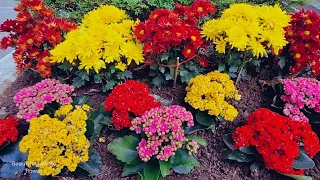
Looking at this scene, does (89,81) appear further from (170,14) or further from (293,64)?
(293,64)

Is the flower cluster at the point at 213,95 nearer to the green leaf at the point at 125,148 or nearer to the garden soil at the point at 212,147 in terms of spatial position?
the garden soil at the point at 212,147

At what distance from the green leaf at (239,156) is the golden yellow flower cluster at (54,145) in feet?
3.69

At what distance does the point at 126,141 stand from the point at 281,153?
1.17 metres

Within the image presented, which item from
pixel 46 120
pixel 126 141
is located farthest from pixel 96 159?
pixel 46 120

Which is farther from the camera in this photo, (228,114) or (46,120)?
(228,114)

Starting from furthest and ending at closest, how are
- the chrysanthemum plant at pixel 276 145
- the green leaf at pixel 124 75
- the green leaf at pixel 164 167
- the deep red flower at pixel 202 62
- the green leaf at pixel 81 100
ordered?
the deep red flower at pixel 202 62 → the green leaf at pixel 124 75 → the green leaf at pixel 81 100 → the chrysanthemum plant at pixel 276 145 → the green leaf at pixel 164 167

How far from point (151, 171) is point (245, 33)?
1.42 m

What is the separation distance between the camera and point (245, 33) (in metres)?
2.86

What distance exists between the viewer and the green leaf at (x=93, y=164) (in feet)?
8.13

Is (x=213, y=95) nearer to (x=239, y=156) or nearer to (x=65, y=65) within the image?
(x=239, y=156)

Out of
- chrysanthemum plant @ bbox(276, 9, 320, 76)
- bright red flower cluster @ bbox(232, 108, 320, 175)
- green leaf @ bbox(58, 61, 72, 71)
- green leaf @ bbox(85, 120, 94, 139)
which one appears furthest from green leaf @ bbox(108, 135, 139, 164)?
chrysanthemum plant @ bbox(276, 9, 320, 76)

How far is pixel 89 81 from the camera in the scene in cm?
336

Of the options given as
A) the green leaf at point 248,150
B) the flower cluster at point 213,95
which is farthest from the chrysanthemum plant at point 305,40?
the green leaf at point 248,150

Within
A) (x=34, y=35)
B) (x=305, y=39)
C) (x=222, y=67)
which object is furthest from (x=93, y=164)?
(x=305, y=39)
